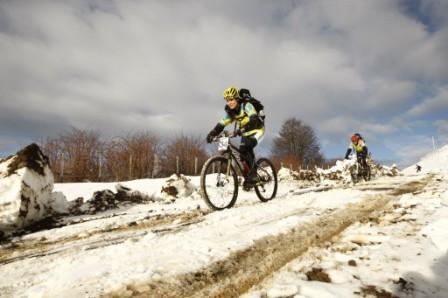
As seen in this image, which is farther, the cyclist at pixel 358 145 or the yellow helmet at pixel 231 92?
the cyclist at pixel 358 145

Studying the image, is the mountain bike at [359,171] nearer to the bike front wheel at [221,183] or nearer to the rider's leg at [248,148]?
the rider's leg at [248,148]

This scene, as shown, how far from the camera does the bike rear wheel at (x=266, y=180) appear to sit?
7078 mm

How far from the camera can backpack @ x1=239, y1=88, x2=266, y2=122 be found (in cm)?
654

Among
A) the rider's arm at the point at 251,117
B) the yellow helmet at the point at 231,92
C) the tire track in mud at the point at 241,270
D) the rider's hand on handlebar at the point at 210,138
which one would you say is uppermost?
the yellow helmet at the point at 231,92

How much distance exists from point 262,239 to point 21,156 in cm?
607

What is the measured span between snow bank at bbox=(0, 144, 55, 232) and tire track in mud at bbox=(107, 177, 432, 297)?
16.1 ft

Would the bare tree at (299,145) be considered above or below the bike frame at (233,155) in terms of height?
above

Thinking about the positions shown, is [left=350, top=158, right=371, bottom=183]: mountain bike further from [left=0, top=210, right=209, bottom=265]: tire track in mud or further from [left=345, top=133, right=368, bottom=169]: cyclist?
[left=0, top=210, right=209, bottom=265]: tire track in mud

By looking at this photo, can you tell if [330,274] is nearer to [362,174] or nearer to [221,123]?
[221,123]

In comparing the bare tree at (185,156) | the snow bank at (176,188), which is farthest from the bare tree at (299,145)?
the snow bank at (176,188)

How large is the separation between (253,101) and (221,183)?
1916mm

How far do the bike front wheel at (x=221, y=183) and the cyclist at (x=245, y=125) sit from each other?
479mm

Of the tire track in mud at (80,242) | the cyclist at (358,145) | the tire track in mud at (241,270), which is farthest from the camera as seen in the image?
the cyclist at (358,145)

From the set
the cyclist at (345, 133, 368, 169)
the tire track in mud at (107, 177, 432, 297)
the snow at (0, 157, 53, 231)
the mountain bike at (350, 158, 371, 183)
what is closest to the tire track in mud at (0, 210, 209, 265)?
the tire track in mud at (107, 177, 432, 297)
